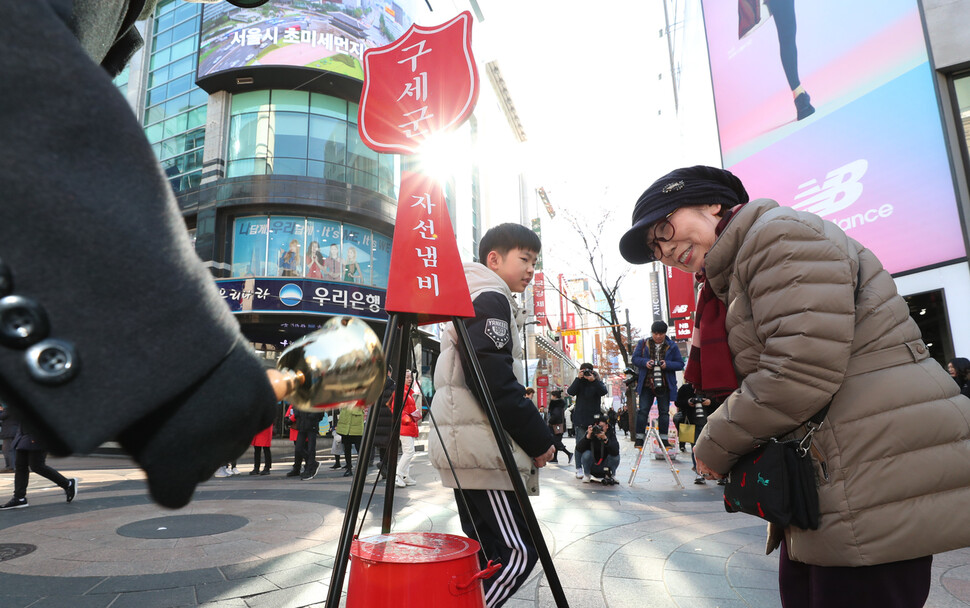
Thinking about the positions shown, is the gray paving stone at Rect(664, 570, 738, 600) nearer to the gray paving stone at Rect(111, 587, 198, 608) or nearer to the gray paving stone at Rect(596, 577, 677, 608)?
the gray paving stone at Rect(596, 577, 677, 608)

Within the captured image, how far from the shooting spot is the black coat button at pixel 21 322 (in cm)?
44

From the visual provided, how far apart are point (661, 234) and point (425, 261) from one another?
0.98 m

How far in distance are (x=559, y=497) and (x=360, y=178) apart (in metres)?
16.9

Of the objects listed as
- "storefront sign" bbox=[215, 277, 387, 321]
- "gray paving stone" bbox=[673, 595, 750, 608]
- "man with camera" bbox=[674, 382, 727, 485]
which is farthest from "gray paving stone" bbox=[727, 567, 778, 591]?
"storefront sign" bbox=[215, 277, 387, 321]

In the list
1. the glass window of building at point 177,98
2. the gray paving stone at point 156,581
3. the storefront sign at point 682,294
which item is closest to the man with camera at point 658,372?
the gray paving stone at point 156,581

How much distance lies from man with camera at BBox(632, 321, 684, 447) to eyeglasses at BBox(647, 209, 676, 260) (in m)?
6.59

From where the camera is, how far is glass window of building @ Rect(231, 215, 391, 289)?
1903 centimetres

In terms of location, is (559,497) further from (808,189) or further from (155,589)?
(808,189)

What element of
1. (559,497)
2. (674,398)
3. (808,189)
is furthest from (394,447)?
(808,189)

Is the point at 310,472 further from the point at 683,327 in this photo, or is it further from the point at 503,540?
the point at 683,327

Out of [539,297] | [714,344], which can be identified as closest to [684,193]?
[714,344]

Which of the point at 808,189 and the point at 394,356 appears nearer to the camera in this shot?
the point at 394,356

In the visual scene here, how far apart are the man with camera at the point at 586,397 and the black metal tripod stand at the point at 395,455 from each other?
6.61m

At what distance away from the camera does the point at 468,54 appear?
273 centimetres
